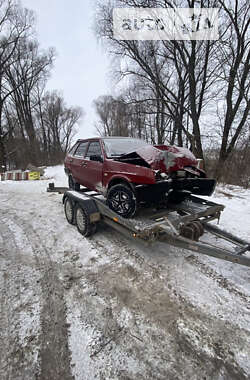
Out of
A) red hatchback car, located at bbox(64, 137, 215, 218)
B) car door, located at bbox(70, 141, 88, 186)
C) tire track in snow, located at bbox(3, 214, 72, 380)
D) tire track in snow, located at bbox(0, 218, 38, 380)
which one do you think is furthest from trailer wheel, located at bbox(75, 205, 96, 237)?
tire track in snow, located at bbox(0, 218, 38, 380)

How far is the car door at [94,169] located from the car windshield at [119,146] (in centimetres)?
20

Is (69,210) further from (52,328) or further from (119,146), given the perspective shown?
(52,328)

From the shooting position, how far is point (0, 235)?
3.88 metres

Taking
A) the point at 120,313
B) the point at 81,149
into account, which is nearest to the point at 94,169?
the point at 81,149

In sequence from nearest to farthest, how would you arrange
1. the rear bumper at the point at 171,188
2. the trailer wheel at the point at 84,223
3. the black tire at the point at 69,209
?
the rear bumper at the point at 171,188 < the trailer wheel at the point at 84,223 < the black tire at the point at 69,209

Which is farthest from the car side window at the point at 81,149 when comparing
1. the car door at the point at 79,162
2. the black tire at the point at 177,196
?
the black tire at the point at 177,196

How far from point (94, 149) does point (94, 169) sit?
564mm

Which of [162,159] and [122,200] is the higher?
[162,159]

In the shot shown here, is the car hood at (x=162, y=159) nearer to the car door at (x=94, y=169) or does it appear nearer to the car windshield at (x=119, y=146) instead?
the car windshield at (x=119, y=146)

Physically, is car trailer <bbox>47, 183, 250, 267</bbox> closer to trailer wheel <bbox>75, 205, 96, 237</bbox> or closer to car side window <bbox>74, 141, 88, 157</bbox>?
trailer wheel <bbox>75, 205, 96, 237</bbox>

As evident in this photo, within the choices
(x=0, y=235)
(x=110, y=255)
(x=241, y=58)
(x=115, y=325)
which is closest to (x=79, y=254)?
(x=110, y=255)

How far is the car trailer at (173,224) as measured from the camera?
7.73 ft

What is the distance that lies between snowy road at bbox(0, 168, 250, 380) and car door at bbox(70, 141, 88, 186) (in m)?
1.86

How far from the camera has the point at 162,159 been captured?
2.93 m
